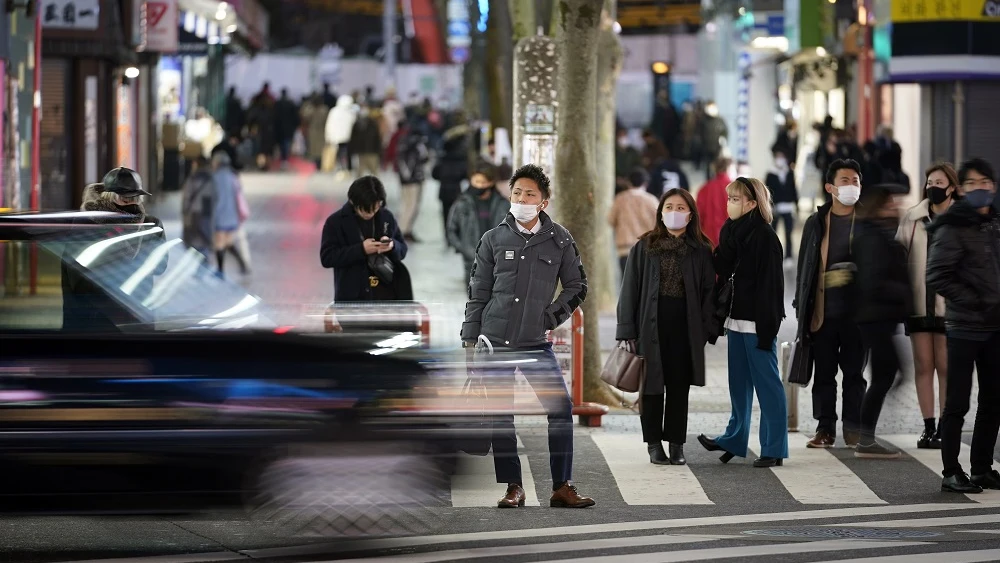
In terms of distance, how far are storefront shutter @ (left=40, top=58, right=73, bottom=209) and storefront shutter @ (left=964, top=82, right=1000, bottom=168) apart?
12.1 m

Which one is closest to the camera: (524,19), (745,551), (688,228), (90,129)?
(745,551)

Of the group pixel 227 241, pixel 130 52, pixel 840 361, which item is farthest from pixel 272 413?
pixel 130 52

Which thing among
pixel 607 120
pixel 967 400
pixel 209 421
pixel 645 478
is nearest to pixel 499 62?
pixel 607 120

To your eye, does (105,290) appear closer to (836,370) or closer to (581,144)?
(836,370)

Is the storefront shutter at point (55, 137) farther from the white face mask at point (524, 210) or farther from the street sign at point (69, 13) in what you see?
the white face mask at point (524, 210)

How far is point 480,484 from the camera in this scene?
7.98 m

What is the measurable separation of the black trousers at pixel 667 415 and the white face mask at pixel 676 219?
3.03 ft

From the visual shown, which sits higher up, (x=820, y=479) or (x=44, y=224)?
(x=44, y=224)

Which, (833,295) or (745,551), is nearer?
(745,551)

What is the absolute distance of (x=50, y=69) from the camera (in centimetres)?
2498

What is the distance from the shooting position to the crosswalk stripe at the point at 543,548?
808 cm

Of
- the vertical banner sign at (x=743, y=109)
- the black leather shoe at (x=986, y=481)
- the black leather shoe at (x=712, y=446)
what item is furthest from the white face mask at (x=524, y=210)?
the vertical banner sign at (x=743, y=109)

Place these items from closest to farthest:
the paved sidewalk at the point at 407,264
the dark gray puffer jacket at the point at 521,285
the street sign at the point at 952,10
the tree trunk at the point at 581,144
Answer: the dark gray puffer jacket at the point at 521,285, the paved sidewalk at the point at 407,264, the tree trunk at the point at 581,144, the street sign at the point at 952,10

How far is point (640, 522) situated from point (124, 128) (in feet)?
73.4
